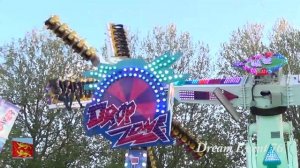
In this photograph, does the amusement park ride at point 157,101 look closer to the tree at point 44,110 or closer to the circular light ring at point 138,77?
the circular light ring at point 138,77

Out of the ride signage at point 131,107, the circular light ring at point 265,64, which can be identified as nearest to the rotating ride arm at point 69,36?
the ride signage at point 131,107

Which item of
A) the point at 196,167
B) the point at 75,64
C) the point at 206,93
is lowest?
the point at 196,167

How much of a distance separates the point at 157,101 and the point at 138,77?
753 millimetres

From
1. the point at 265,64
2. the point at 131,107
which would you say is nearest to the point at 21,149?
the point at 131,107

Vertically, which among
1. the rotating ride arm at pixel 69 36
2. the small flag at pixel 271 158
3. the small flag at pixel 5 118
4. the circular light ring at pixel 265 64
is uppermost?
the rotating ride arm at pixel 69 36

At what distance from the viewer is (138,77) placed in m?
12.6

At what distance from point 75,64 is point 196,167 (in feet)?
21.5

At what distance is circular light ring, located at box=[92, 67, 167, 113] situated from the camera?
12.4 m

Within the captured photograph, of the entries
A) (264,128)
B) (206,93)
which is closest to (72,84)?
(206,93)

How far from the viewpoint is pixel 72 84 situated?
13.5 m

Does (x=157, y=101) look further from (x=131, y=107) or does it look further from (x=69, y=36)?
(x=69, y=36)

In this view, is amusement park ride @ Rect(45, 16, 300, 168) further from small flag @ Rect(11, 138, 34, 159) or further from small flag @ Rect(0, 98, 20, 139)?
small flag @ Rect(11, 138, 34, 159)

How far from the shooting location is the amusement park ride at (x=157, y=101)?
12.3 meters

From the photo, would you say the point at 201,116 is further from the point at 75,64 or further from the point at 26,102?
the point at 26,102
